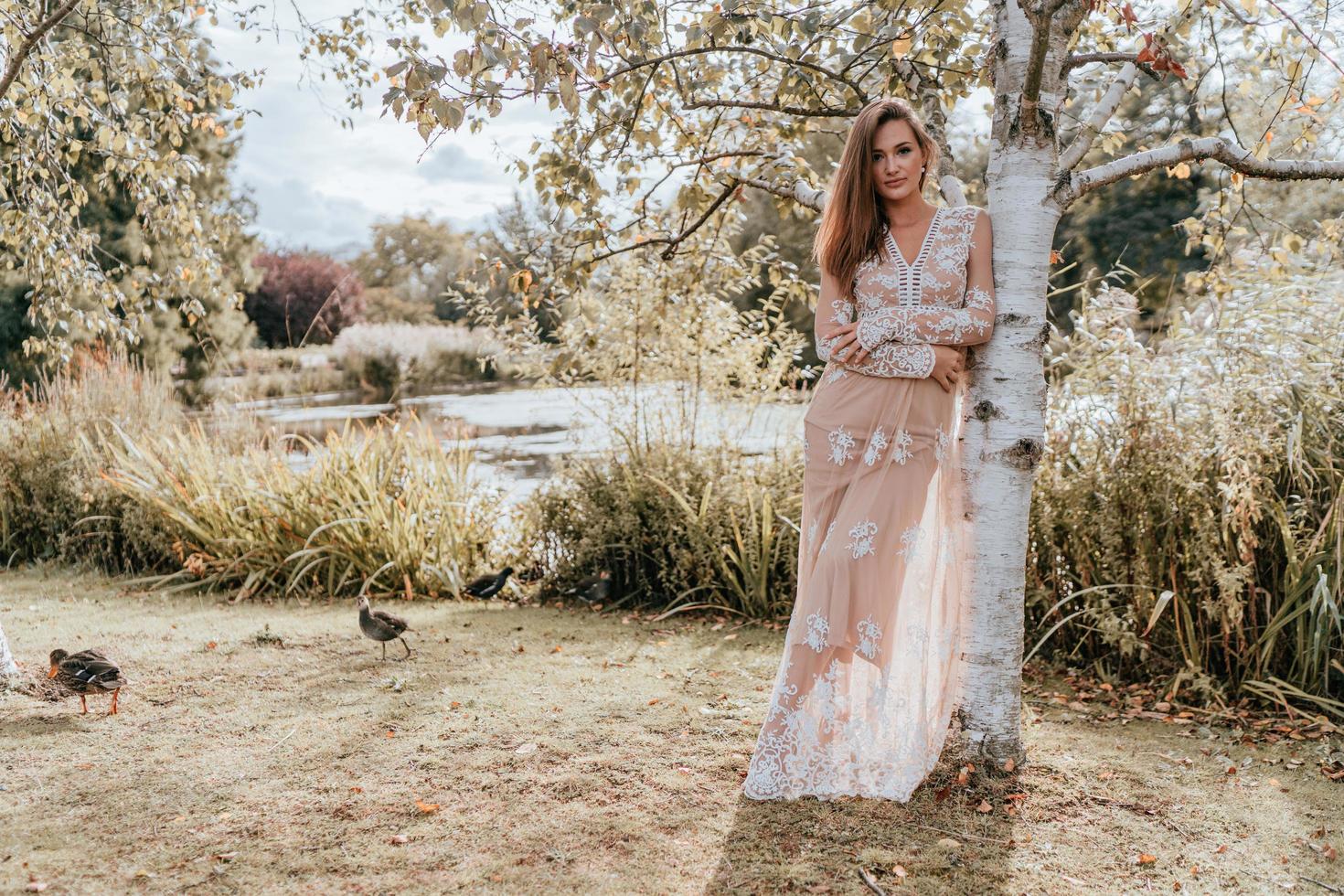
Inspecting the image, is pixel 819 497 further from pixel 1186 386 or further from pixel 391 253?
pixel 391 253

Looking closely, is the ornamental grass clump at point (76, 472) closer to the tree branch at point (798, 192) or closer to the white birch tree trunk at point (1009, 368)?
the tree branch at point (798, 192)

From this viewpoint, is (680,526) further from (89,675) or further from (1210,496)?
(89,675)

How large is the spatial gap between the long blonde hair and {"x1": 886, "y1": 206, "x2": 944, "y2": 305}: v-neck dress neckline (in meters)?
0.09

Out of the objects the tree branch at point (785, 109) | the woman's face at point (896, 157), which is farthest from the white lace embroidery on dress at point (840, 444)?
the tree branch at point (785, 109)

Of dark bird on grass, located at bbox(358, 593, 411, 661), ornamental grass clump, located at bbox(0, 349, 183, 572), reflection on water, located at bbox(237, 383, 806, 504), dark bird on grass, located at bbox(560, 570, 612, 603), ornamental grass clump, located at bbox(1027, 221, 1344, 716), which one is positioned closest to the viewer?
ornamental grass clump, located at bbox(1027, 221, 1344, 716)

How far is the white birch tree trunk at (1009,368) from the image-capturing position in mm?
2744

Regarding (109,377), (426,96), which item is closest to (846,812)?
(426,96)

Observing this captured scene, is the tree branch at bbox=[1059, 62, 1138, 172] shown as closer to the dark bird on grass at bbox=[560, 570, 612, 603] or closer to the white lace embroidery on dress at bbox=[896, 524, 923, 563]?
the white lace embroidery on dress at bbox=[896, 524, 923, 563]

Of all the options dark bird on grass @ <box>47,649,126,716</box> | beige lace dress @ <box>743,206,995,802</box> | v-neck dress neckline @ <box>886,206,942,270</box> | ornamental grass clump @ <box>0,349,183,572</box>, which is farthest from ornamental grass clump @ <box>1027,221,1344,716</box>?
ornamental grass clump @ <box>0,349,183,572</box>

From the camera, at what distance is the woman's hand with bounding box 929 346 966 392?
9.09 feet

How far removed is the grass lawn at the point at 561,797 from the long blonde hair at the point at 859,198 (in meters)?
1.61

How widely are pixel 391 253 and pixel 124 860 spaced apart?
5503 centimetres

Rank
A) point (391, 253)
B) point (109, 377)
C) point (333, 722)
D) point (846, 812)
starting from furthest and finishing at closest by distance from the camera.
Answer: point (391, 253), point (109, 377), point (333, 722), point (846, 812)

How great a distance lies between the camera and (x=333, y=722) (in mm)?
3539
